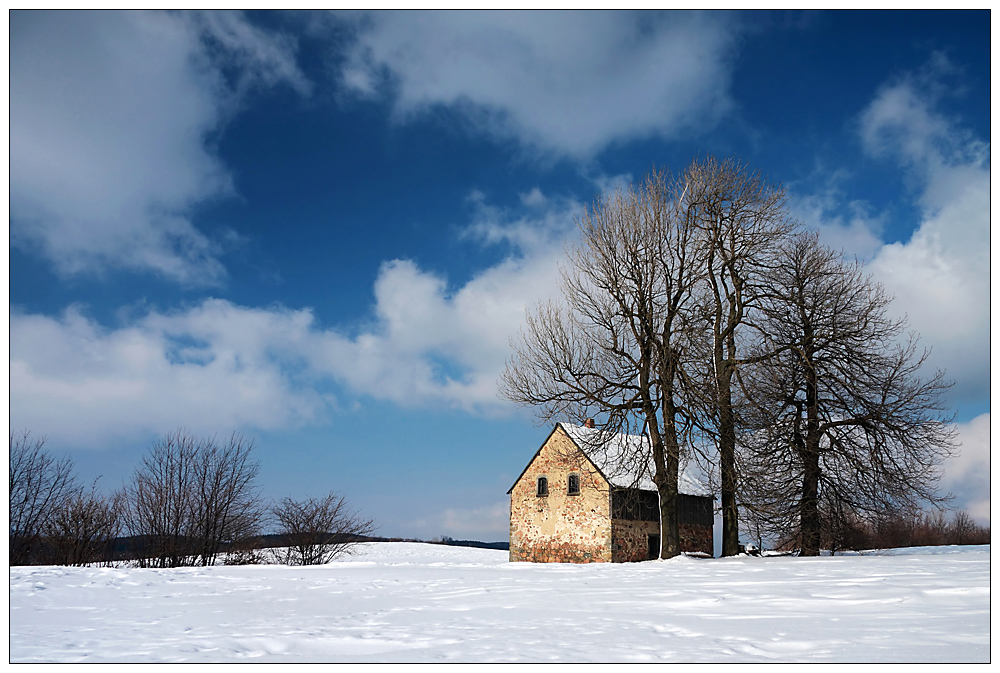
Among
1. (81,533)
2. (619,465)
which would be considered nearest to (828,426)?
(619,465)

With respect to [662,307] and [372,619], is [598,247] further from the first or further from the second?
[372,619]

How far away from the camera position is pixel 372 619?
21.8 ft

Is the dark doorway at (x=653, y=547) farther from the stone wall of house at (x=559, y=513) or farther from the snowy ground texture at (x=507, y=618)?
the snowy ground texture at (x=507, y=618)

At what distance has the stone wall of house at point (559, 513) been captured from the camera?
2730 cm

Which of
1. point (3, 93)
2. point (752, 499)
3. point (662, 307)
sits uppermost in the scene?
point (662, 307)

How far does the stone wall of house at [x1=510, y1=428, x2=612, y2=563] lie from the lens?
2730cm

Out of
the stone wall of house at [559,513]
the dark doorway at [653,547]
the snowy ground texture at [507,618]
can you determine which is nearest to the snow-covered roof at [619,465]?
the stone wall of house at [559,513]

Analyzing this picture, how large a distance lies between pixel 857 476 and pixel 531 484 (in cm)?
1374

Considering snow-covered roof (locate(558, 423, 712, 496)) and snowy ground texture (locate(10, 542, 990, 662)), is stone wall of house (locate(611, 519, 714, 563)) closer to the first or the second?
snow-covered roof (locate(558, 423, 712, 496))

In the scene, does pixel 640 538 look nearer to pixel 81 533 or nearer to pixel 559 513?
pixel 559 513

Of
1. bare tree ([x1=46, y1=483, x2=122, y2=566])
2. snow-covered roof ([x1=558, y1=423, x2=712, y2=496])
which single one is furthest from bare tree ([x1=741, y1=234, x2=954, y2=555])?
bare tree ([x1=46, y1=483, x2=122, y2=566])

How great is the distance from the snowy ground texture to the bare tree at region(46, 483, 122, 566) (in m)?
8.37

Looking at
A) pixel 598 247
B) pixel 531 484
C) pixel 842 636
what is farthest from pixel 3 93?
pixel 531 484
